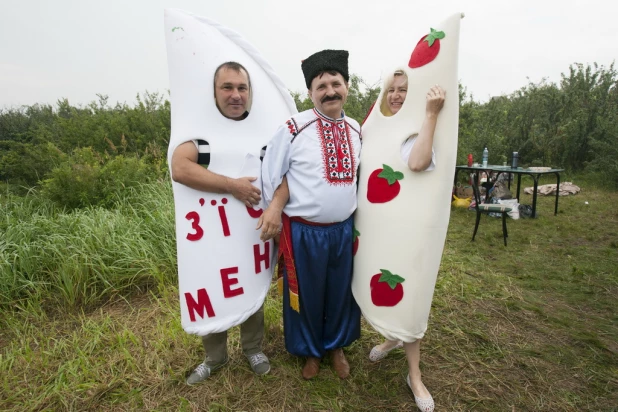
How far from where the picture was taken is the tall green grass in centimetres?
292

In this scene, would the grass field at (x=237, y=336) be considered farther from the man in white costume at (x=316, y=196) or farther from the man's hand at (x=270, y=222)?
the man's hand at (x=270, y=222)

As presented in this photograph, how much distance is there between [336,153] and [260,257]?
2.10 ft

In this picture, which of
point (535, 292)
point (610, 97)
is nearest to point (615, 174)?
point (610, 97)

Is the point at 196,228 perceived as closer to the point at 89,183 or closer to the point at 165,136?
the point at 89,183

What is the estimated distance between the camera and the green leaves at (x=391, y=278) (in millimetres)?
1733

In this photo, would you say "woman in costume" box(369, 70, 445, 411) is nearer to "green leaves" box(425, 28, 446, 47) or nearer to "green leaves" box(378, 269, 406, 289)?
"green leaves" box(425, 28, 446, 47)

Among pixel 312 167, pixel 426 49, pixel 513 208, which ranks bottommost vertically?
pixel 513 208

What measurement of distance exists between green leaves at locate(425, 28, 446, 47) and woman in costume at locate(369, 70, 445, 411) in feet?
0.59

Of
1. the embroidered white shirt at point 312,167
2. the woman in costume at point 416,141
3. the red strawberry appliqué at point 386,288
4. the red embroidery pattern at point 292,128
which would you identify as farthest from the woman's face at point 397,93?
the red strawberry appliqué at point 386,288

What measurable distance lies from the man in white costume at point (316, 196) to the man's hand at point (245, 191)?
0.06m

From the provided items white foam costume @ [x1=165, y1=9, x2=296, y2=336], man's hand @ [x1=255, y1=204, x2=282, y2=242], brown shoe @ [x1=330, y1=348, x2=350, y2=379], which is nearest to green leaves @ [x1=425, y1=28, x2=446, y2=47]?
white foam costume @ [x1=165, y1=9, x2=296, y2=336]

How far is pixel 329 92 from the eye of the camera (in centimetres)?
170

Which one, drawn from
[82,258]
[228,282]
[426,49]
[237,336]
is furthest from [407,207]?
[82,258]

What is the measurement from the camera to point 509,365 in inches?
85.6
